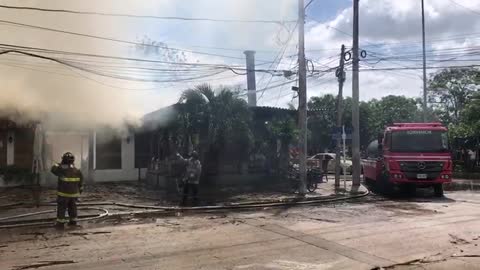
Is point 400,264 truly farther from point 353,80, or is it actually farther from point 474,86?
point 474,86

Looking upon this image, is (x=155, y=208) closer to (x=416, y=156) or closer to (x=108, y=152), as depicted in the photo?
(x=416, y=156)

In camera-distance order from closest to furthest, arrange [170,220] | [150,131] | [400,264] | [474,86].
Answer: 1. [400,264]
2. [170,220]
3. [150,131]
4. [474,86]

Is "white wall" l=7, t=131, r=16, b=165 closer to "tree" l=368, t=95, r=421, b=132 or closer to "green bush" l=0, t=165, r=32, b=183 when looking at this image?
"green bush" l=0, t=165, r=32, b=183

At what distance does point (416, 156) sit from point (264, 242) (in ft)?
33.9

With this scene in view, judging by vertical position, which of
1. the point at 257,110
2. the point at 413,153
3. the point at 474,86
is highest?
the point at 474,86

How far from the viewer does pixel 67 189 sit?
11055 millimetres

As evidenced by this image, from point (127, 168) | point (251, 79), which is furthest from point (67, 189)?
point (251, 79)

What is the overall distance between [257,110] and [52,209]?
1056 centimetres

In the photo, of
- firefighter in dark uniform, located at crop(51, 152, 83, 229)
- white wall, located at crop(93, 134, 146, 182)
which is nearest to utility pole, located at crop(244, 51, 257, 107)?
white wall, located at crop(93, 134, 146, 182)

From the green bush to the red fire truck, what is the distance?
13774mm

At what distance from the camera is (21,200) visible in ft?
49.7

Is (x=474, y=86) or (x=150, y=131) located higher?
(x=474, y=86)

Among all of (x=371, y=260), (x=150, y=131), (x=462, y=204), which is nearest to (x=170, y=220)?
(x=371, y=260)

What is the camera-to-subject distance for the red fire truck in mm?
17203
